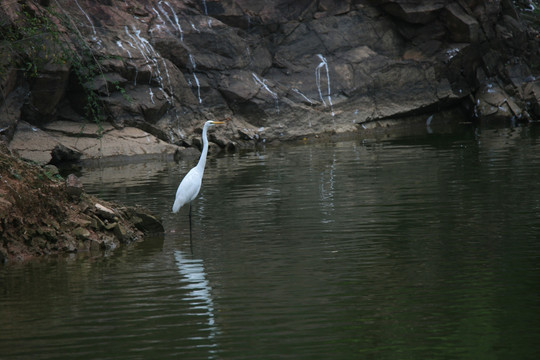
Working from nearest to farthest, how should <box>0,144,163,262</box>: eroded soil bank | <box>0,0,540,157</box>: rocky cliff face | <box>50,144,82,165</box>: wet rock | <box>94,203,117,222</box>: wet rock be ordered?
<box>0,144,163,262</box>: eroded soil bank → <box>94,203,117,222</box>: wet rock → <box>50,144,82,165</box>: wet rock → <box>0,0,540,157</box>: rocky cliff face

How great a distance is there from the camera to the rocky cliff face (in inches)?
1218

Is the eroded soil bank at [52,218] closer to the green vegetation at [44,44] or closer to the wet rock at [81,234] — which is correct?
the wet rock at [81,234]

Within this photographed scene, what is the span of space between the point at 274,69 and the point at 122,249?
24.5m

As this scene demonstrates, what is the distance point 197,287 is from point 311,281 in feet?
4.44

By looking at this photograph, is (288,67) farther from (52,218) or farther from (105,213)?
(52,218)

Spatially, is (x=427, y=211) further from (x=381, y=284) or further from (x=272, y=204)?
(x=381, y=284)

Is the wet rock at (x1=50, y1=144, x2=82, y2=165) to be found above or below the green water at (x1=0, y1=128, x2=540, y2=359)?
above

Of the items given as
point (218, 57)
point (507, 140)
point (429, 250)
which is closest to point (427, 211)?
point (429, 250)

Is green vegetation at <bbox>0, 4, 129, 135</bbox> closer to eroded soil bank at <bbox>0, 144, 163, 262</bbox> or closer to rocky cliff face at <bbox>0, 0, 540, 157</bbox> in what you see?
eroded soil bank at <bbox>0, 144, 163, 262</bbox>

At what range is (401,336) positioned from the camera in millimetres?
6758

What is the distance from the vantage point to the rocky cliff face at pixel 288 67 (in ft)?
102

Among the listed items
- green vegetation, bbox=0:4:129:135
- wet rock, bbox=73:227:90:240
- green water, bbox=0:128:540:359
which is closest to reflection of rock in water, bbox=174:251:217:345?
green water, bbox=0:128:540:359

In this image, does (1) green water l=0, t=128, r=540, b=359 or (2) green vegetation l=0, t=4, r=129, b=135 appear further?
(2) green vegetation l=0, t=4, r=129, b=135

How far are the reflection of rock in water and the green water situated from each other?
0.03m
